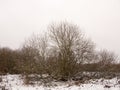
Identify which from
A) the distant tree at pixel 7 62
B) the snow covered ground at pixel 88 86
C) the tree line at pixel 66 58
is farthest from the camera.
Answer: the distant tree at pixel 7 62

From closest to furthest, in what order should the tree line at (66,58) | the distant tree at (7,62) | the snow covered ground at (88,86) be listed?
the snow covered ground at (88,86) → the tree line at (66,58) → the distant tree at (7,62)

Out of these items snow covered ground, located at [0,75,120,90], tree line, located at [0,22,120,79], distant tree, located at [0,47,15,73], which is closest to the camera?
snow covered ground, located at [0,75,120,90]

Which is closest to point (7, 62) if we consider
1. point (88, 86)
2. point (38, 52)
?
point (38, 52)

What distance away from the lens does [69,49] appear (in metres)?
25.4

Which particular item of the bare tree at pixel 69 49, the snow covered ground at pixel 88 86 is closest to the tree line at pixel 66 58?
the bare tree at pixel 69 49

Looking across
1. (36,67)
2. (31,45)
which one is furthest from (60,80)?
(31,45)

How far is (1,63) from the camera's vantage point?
39.0 m

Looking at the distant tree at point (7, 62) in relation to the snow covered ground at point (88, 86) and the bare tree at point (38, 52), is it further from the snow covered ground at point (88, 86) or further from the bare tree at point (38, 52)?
the snow covered ground at point (88, 86)

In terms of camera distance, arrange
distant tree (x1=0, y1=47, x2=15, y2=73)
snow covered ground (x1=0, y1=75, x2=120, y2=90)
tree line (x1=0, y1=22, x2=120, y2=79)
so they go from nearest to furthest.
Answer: snow covered ground (x1=0, y1=75, x2=120, y2=90)
tree line (x1=0, y1=22, x2=120, y2=79)
distant tree (x1=0, y1=47, x2=15, y2=73)

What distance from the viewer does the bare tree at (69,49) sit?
25141 mm

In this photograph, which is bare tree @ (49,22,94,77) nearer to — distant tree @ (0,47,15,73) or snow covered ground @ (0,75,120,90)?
snow covered ground @ (0,75,120,90)

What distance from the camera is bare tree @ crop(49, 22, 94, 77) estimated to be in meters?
25.1

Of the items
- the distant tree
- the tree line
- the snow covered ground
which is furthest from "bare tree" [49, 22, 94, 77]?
the distant tree

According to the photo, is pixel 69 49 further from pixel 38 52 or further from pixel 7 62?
pixel 7 62
